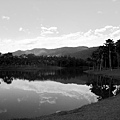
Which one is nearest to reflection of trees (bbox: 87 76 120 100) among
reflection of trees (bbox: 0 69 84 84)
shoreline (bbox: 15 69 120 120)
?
shoreline (bbox: 15 69 120 120)

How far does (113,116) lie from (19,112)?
13118mm

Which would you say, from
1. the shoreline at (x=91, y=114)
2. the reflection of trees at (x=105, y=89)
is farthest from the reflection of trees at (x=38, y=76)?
the shoreline at (x=91, y=114)

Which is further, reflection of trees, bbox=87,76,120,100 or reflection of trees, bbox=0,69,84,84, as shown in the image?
reflection of trees, bbox=0,69,84,84

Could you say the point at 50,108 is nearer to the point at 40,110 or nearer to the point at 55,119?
the point at 40,110

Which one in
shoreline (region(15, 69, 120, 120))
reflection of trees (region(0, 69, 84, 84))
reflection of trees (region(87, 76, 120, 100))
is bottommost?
reflection of trees (region(0, 69, 84, 84))

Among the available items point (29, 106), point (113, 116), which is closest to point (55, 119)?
point (113, 116)

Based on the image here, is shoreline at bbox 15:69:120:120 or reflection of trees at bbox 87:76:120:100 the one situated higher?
shoreline at bbox 15:69:120:120

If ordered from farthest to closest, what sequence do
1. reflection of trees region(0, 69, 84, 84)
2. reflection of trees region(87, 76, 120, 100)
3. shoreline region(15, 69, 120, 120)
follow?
reflection of trees region(0, 69, 84, 84)
reflection of trees region(87, 76, 120, 100)
shoreline region(15, 69, 120, 120)

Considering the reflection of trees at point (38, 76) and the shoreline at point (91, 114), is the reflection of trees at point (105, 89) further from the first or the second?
the reflection of trees at point (38, 76)

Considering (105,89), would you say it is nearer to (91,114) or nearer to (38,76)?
(91,114)

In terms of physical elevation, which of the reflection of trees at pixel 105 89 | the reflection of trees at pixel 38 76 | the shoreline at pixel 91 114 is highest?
the shoreline at pixel 91 114

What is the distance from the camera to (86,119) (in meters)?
14.9

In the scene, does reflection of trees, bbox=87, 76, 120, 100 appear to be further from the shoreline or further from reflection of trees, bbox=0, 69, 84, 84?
reflection of trees, bbox=0, 69, 84, 84

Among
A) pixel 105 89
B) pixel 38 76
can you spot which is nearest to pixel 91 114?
pixel 105 89
